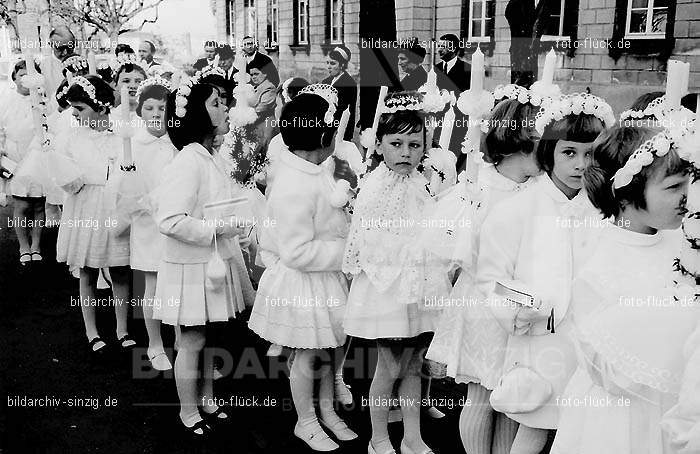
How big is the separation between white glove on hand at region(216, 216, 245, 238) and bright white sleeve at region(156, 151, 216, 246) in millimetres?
43

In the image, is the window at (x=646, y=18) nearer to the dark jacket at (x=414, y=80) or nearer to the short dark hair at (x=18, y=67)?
the dark jacket at (x=414, y=80)

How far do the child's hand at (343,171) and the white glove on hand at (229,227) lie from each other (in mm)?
550

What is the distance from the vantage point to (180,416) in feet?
13.3

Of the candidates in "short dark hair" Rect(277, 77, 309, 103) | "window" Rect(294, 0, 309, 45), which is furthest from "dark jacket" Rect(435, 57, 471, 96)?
"window" Rect(294, 0, 309, 45)

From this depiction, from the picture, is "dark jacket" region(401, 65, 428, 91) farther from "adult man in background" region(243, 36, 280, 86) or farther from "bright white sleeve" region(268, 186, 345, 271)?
"bright white sleeve" region(268, 186, 345, 271)

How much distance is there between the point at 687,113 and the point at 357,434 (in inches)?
91.7

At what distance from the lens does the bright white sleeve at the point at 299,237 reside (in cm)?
346

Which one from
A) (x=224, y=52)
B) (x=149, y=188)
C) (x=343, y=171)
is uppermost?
(x=224, y=52)

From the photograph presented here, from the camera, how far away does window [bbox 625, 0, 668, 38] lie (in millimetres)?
9930

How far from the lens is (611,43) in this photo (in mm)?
10469

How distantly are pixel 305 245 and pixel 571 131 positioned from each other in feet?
4.26

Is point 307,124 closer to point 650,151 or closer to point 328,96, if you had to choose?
point 328,96

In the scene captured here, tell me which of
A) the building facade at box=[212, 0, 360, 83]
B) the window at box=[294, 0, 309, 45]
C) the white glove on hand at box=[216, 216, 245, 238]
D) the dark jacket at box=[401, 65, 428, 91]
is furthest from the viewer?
the window at box=[294, 0, 309, 45]

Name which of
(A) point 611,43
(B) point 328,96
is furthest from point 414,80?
(A) point 611,43
